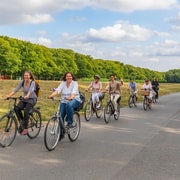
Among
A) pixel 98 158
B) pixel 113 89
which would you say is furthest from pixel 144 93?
pixel 98 158

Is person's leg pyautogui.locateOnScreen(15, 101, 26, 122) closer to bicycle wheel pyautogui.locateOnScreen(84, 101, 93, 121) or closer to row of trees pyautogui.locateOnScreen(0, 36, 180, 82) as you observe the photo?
bicycle wheel pyautogui.locateOnScreen(84, 101, 93, 121)

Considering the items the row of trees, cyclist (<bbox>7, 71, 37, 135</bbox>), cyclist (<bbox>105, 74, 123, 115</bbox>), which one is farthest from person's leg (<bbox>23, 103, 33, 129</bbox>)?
the row of trees

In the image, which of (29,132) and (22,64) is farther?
(22,64)

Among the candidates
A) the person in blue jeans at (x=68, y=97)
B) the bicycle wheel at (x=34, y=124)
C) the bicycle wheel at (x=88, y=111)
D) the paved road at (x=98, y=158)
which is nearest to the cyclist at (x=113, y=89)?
the bicycle wheel at (x=88, y=111)

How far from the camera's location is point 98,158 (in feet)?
23.8

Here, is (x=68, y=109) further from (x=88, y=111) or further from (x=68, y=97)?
(x=88, y=111)

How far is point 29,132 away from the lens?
368 inches

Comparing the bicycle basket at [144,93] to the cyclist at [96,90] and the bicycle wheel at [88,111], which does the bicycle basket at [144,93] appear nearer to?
the cyclist at [96,90]

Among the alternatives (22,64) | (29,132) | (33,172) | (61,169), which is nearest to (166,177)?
(61,169)

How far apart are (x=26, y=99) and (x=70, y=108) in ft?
3.50

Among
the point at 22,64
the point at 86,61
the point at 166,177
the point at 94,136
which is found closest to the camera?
the point at 166,177

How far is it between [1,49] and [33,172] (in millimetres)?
69397

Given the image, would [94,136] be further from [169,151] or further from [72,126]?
[169,151]

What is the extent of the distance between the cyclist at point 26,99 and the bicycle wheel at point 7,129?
477 millimetres
